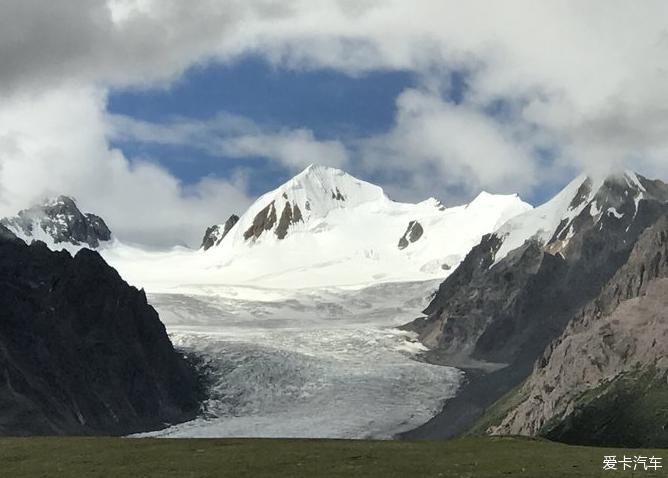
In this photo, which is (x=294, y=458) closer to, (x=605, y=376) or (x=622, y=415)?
(x=622, y=415)

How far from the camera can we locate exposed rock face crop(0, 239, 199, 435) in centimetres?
14388

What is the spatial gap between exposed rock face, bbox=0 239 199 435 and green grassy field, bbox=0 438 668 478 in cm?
7502

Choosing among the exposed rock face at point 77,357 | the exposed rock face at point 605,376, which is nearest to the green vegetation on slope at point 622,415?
the exposed rock face at point 605,376

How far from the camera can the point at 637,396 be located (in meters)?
123

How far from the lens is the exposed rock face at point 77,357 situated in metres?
144

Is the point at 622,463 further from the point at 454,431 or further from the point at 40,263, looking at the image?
the point at 40,263

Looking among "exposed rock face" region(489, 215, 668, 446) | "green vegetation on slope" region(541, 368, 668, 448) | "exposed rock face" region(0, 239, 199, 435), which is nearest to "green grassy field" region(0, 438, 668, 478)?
"green vegetation on slope" region(541, 368, 668, 448)

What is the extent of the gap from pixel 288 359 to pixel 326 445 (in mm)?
135650

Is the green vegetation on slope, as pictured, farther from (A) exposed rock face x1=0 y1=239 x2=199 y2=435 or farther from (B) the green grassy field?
(A) exposed rock face x1=0 y1=239 x2=199 y2=435

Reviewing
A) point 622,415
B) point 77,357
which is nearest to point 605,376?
point 622,415

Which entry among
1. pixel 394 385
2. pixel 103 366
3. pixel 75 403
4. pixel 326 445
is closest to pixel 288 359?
pixel 394 385

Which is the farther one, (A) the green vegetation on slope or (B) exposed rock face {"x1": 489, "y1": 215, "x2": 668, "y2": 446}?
(B) exposed rock face {"x1": 489, "y1": 215, "x2": 668, "y2": 446}

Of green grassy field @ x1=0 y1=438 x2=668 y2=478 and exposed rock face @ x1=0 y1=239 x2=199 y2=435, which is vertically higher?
exposed rock face @ x1=0 y1=239 x2=199 y2=435

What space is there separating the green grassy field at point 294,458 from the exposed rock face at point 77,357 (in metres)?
75.0
